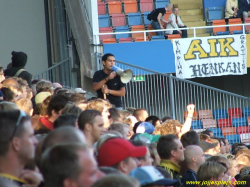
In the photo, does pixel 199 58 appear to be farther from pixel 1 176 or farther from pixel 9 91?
pixel 1 176

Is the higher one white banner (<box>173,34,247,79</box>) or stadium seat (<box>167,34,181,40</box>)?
stadium seat (<box>167,34,181,40</box>)

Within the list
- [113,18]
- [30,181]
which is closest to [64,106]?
[30,181]

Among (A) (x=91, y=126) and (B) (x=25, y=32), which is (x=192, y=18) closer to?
(B) (x=25, y=32)

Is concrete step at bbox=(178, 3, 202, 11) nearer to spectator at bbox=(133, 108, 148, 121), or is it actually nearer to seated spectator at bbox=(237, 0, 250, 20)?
seated spectator at bbox=(237, 0, 250, 20)

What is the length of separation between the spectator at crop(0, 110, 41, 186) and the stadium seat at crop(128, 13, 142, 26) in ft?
43.5

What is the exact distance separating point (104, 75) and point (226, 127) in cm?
482

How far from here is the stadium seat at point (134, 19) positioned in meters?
15.8

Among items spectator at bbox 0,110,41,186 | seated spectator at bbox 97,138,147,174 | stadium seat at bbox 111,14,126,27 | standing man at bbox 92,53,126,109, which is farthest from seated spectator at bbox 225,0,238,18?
spectator at bbox 0,110,41,186

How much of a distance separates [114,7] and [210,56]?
3.91 metres

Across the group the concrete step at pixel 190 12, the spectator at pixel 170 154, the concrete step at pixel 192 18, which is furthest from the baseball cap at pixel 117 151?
the concrete step at pixel 190 12

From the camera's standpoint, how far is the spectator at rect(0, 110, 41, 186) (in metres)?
2.66

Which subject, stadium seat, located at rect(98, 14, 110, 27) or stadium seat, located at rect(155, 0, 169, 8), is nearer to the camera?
stadium seat, located at rect(98, 14, 110, 27)

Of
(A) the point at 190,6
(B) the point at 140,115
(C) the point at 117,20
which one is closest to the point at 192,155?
(B) the point at 140,115

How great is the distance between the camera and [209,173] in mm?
4688
